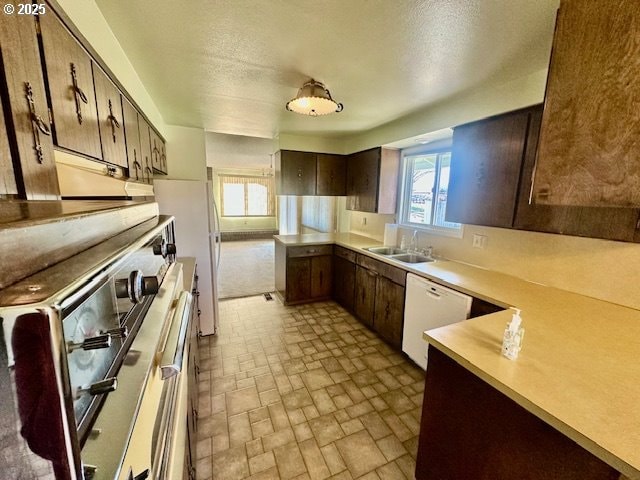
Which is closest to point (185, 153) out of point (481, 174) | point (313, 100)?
point (313, 100)

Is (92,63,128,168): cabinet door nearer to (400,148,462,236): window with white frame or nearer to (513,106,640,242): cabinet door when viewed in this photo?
(513,106,640,242): cabinet door

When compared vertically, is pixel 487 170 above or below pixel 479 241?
above

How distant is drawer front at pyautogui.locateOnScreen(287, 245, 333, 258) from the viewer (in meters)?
3.44

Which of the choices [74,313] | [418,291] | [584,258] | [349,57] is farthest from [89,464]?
[584,258]

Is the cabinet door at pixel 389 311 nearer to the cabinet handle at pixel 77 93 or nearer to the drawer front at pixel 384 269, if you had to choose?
the drawer front at pixel 384 269

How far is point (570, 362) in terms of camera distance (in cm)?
105

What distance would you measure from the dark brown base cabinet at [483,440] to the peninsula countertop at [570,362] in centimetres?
10

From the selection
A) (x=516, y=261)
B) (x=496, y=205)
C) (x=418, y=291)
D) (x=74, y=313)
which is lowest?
(x=418, y=291)

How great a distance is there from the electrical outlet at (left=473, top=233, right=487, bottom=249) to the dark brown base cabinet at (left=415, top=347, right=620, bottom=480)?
1436 millimetres

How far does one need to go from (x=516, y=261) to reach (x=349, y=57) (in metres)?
1.95

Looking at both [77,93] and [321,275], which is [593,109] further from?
[321,275]

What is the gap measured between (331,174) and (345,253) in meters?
1.22

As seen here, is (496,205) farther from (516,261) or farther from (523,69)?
(523,69)

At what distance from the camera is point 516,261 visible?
6.84 ft
